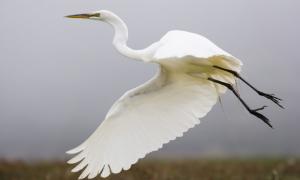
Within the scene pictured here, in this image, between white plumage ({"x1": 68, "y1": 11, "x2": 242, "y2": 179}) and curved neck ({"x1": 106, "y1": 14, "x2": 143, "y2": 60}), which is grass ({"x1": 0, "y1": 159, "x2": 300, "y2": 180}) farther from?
curved neck ({"x1": 106, "y1": 14, "x2": 143, "y2": 60})

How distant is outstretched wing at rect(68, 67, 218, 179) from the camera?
805cm

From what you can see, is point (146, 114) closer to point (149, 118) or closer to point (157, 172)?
point (149, 118)

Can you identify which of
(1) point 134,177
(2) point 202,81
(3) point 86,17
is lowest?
(1) point 134,177

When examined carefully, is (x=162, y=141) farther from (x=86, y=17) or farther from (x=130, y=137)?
(x=86, y=17)

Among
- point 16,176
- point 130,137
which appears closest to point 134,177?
point 16,176

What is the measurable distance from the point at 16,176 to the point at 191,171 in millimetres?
4124

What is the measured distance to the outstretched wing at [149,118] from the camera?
805 centimetres

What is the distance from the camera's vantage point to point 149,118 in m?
8.21

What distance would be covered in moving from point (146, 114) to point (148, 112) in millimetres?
38

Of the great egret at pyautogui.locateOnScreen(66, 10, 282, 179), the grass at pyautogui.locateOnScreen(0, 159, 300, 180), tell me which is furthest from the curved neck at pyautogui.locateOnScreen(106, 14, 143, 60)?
the grass at pyautogui.locateOnScreen(0, 159, 300, 180)

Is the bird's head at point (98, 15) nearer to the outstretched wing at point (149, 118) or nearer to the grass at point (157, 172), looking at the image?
the outstretched wing at point (149, 118)

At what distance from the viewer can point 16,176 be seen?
1209 centimetres

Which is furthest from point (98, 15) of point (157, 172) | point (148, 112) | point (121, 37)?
point (157, 172)

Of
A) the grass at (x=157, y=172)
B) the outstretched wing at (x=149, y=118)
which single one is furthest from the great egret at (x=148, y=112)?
the grass at (x=157, y=172)
